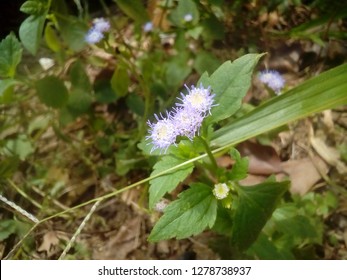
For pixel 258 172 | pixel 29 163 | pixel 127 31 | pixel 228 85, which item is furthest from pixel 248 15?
pixel 29 163

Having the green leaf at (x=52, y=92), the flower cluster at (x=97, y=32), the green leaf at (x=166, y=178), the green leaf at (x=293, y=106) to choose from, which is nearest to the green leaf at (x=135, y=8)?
the flower cluster at (x=97, y=32)

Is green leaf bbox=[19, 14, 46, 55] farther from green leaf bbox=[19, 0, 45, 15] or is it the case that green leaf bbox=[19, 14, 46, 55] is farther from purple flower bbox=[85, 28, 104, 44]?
purple flower bbox=[85, 28, 104, 44]

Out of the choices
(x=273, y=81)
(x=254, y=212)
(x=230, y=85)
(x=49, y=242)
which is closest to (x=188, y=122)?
(x=230, y=85)

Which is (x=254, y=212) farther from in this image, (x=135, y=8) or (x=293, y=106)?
(x=135, y=8)

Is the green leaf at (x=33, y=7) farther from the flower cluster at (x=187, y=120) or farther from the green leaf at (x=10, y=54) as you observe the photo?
the flower cluster at (x=187, y=120)

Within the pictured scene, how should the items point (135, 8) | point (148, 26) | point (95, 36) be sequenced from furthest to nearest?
point (148, 26)
point (135, 8)
point (95, 36)
